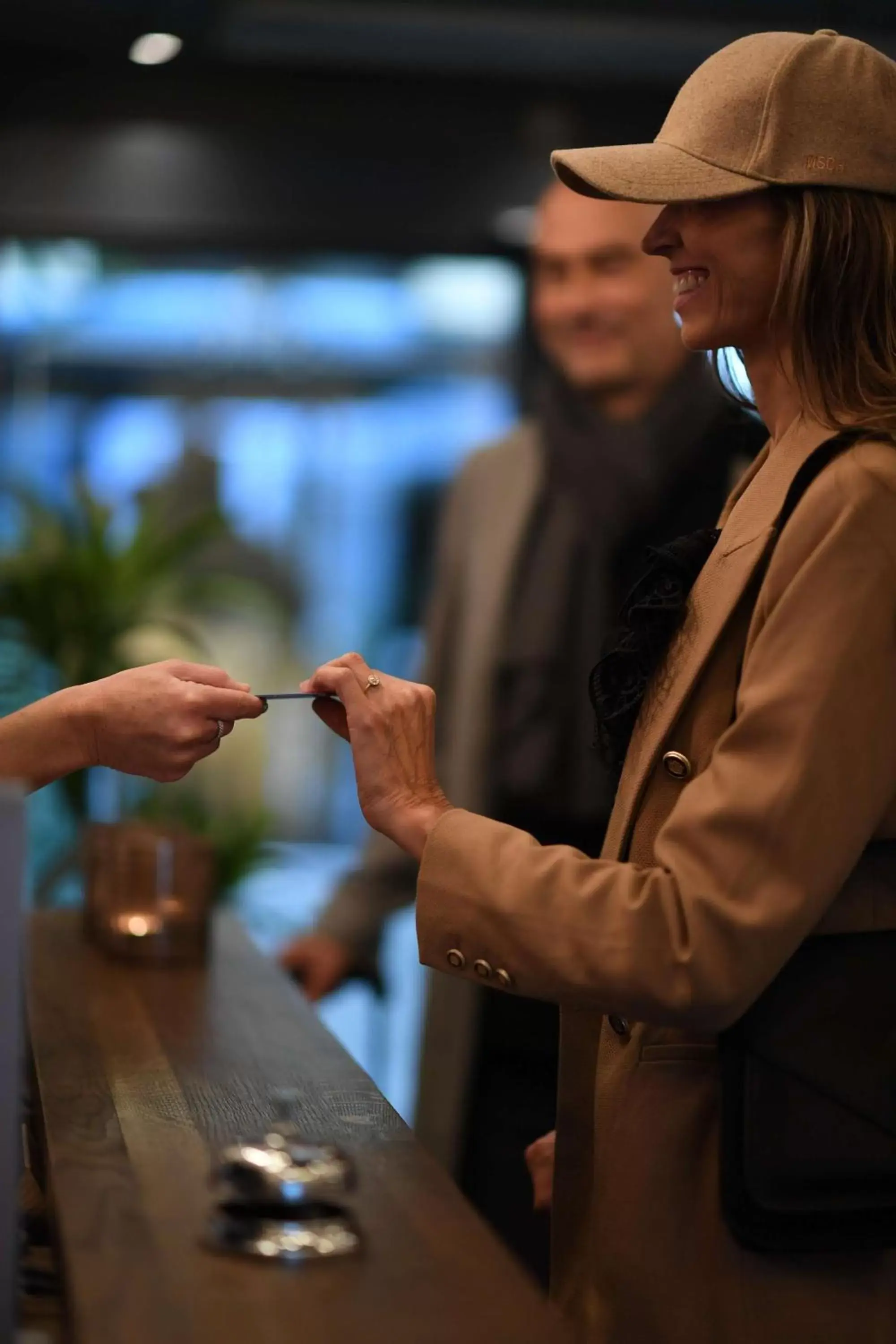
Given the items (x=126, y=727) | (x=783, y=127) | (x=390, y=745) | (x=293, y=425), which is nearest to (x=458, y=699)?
(x=126, y=727)

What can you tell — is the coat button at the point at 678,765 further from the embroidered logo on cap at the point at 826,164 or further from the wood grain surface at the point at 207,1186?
the embroidered logo on cap at the point at 826,164

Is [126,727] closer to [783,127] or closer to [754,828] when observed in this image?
[754,828]

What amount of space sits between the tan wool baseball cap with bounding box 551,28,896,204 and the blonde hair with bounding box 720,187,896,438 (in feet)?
0.07

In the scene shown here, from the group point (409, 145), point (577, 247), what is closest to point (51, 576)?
point (577, 247)

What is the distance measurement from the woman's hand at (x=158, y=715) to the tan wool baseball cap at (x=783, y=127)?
0.61 m

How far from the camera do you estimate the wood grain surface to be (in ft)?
3.14

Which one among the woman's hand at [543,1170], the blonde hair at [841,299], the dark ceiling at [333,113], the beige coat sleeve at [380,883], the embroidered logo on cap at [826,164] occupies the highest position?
the dark ceiling at [333,113]

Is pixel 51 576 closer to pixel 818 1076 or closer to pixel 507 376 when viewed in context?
pixel 507 376

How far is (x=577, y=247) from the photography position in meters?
2.62

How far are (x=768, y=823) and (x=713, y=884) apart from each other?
0.19ft

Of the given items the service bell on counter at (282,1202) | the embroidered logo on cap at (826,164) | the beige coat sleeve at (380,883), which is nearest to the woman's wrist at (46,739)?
the service bell on counter at (282,1202)

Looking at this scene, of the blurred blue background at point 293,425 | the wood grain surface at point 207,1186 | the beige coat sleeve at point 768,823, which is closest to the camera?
the wood grain surface at point 207,1186

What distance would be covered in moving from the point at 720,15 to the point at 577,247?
228cm

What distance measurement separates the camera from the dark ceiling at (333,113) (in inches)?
178
